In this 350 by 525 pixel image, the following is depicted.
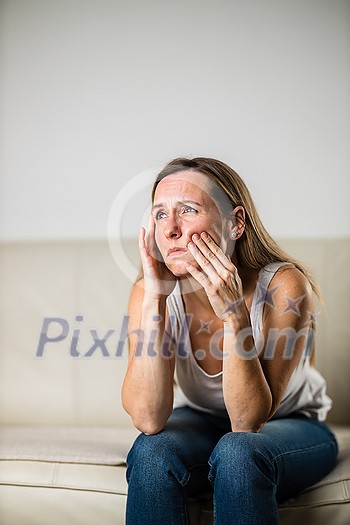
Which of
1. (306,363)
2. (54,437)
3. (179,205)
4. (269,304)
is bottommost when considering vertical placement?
(54,437)

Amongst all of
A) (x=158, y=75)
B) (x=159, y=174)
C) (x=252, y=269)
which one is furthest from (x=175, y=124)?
(x=252, y=269)

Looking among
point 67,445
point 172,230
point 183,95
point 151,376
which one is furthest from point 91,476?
point 183,95

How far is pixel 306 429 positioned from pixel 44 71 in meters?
0.86

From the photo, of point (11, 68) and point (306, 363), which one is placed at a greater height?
point (11, 68)

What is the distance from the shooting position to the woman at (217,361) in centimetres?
92

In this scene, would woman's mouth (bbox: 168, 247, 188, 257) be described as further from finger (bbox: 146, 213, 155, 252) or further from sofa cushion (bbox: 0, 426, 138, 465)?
sofa cushion (bbox: 0, 426, 138, 465)

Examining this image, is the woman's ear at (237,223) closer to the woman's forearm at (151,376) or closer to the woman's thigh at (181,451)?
the woman's forearm at (151,376)

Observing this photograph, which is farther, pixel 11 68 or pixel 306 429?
pixel 11 68

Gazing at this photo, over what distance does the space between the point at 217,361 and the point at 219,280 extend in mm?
200

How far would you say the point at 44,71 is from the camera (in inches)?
54.5

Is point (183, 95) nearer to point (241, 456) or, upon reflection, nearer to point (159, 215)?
point (159, 215)

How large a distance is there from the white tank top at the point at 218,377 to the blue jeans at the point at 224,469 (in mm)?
47

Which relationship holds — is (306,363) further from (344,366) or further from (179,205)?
(179,205)

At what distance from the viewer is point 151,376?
1016 millimetres
